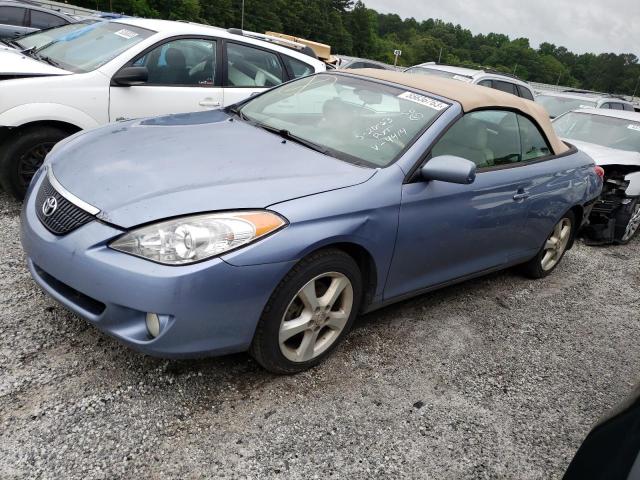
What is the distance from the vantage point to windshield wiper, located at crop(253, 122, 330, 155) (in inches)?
121

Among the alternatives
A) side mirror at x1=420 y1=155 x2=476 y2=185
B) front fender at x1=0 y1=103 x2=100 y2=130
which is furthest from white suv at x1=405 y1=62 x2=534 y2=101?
side mirror at x1=420 y1=155 x2=476 y2=185

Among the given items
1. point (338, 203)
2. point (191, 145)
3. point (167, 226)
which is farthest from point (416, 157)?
point (167, 226)

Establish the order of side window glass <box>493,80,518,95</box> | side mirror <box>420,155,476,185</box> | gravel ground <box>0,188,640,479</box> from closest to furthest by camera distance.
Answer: gravel ground <box>0,188,640,479</box>, side mirror <box>420,155,476,185</box>, side window glass <box>493,80,518,95</box>

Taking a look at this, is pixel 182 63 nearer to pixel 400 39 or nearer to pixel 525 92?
pixel 525 92

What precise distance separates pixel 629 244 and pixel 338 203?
5134mm

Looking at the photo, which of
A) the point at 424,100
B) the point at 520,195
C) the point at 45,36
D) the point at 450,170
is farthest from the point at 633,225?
the point at 45,36

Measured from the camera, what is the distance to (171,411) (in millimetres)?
2424

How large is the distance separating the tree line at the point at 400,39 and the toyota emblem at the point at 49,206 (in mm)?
50432

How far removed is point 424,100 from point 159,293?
2.09 meters

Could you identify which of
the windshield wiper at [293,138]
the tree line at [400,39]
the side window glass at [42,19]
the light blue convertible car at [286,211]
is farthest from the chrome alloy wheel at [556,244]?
the tree line at [400,39]

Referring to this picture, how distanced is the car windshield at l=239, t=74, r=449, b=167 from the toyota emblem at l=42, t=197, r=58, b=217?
1.33 m

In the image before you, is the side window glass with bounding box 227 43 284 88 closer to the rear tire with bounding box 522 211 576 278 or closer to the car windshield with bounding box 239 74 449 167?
the car windshield with bounding box 239 74 449 167

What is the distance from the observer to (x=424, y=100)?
341 cm

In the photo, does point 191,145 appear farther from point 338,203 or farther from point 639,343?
point 639,343
